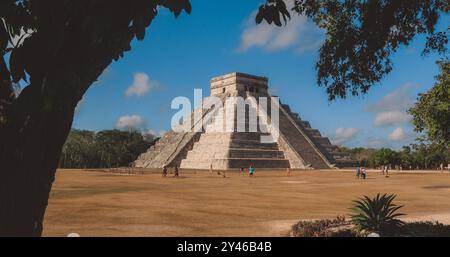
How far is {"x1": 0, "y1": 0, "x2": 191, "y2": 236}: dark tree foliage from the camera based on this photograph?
4.19m

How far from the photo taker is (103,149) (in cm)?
7538

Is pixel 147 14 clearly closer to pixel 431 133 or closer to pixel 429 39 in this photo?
pixel 429 39

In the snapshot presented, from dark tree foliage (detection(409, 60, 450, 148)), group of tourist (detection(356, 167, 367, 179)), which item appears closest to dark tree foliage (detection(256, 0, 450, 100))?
dark tree foliage (detection(409, 60, 450, 148))

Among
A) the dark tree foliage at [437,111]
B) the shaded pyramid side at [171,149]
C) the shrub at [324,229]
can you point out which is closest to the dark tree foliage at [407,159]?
the shaded pyramid side at [171,149]

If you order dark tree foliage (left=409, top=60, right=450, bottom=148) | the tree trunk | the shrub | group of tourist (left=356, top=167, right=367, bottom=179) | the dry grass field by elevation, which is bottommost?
the dry grass field

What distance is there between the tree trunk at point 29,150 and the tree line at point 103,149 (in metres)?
67.9

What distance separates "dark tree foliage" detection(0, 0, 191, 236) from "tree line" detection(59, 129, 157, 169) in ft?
223

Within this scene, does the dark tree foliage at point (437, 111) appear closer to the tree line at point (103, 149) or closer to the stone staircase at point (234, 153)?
the stone staircase at point (234, 153)

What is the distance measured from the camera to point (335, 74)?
33.2ft

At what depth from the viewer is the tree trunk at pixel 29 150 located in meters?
4.19

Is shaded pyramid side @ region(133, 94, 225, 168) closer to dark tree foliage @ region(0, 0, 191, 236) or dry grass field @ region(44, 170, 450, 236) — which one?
dry grass field @ region(44, 170, 450, 236)

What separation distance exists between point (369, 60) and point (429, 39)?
5.43 feet

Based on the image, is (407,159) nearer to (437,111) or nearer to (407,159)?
(407,159)
